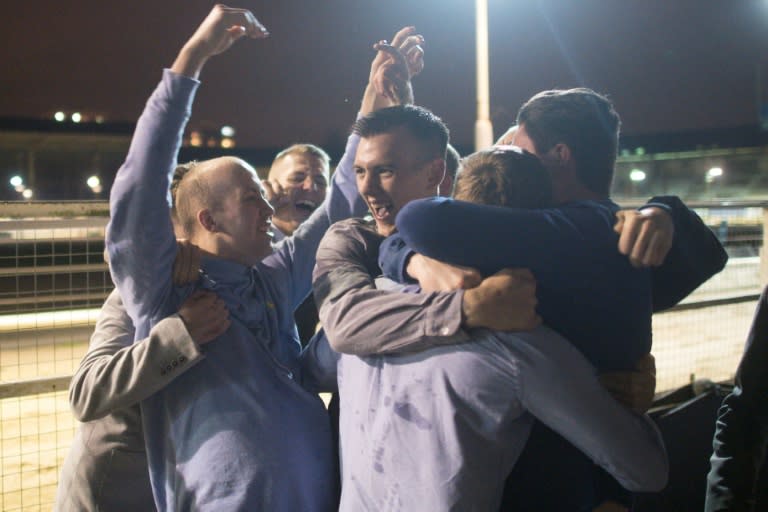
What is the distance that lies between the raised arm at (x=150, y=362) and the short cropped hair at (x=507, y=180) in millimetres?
731

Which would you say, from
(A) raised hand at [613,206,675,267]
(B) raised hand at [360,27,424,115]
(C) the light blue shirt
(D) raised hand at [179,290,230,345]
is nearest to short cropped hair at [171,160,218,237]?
(D) raised hand at [179,290,230,345]

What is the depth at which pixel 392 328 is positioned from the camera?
53.1 inches

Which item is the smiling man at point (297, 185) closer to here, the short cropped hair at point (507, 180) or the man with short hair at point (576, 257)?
the man with short hair at point (576, 257)

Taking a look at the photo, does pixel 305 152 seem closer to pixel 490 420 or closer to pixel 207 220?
pixel 207 220

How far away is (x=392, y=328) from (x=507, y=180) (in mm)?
382

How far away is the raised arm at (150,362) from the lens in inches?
64.5

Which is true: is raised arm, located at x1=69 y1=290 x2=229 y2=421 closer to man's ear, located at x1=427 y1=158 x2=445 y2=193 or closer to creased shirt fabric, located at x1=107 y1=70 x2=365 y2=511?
creased shirt fabric, located at x1=107 y1=70 x2=365 y2=511

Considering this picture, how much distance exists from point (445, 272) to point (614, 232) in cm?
34

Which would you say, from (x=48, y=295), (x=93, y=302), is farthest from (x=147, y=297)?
(x=93, y=302)

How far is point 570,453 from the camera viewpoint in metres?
1.34

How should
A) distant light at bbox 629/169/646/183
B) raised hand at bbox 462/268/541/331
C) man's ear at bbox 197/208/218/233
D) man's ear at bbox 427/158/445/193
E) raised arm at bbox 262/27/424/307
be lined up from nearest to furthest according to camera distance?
1. raised hand at bbox 462/268/541/331
2. man's ear at bbox 427/158/445/193
3. man's ear at bbox 197/208/218/233
4. raised arm at bbox 262/27/424/307
5. distant light at bbox 629/169/646/183

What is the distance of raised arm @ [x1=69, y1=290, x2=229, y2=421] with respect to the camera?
1.64 metres

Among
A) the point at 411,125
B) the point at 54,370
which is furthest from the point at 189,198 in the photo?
the point at 54,370

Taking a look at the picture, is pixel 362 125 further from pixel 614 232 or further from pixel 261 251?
pixel 614 232
